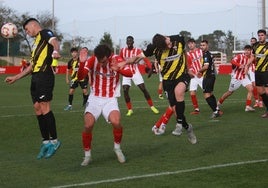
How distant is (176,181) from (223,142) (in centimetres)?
339

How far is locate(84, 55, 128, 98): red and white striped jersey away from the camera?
846cm

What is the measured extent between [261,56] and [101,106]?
23.6ft

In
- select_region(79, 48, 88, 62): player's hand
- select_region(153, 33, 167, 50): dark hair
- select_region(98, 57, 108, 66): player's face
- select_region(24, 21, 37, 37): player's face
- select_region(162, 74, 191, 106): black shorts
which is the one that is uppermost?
select_region(24, 21, 37, 37): player's face

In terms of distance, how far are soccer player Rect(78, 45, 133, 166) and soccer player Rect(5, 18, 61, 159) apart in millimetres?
490

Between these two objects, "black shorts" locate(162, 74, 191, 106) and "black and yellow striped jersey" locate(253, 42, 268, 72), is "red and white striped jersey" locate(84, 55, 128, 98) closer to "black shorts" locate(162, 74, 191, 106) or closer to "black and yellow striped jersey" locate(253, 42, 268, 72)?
"black shorts" locate(162, 74, 191, 106)

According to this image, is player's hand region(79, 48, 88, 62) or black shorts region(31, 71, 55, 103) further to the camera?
black shorts region(31, 71, 55, 103)

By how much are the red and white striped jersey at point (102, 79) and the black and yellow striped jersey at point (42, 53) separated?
66cm

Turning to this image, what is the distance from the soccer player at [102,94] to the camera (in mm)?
8336

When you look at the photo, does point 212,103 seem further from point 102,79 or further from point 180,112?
point 102,79

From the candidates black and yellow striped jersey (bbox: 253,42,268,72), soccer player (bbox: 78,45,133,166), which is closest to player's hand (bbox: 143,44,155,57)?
soccer player (bbox: 78,45,133,166)

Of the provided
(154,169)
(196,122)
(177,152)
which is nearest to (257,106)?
(196,122)

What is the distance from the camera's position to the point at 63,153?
9398 millimetres

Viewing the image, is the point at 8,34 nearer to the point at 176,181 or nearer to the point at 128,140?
the point at 128,140

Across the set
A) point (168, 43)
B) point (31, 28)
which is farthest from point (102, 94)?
point (168, 43)
